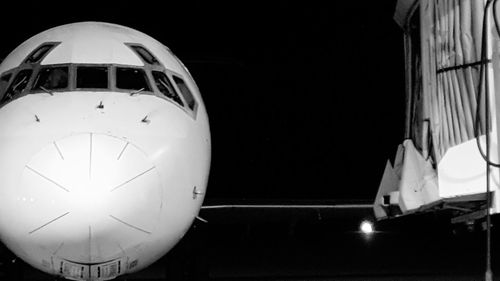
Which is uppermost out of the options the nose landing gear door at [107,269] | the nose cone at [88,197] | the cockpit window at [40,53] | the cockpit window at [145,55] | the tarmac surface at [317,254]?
the cockpit window at [40,53]

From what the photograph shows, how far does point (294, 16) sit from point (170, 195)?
27.9 ft

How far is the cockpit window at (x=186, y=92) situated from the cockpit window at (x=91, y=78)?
2.98ft

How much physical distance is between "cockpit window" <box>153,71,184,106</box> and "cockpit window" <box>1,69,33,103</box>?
1.28 meters

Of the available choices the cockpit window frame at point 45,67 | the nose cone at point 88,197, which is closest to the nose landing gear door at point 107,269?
the nose cone at point 88,197

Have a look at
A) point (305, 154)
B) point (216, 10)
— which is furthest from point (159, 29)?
point (305, 154)

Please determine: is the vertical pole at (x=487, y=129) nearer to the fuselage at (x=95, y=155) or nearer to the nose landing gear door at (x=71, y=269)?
the fuselage at (x=95, y=155)

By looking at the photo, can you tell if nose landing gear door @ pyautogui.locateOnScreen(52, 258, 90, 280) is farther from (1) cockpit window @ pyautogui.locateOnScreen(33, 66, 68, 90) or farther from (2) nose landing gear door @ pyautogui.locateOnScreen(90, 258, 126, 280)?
(1) cockpit window @ pyautogui.locateOnScreen(33, 66, 68, 90)

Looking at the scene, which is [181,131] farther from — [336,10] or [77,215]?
[336,10]

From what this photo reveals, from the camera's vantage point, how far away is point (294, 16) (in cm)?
1484

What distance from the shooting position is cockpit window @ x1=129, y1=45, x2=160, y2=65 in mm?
8438

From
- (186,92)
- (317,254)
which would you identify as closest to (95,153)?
(186,92)

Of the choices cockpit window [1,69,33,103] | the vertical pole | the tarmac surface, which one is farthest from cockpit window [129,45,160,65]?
the vertical pole

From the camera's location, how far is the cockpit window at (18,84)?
7.87 m

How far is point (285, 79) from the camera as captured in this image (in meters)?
16.9
